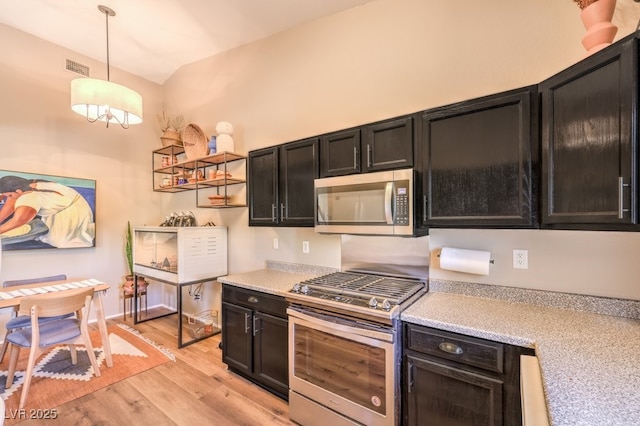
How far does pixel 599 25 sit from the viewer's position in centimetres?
135

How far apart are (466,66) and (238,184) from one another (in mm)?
2579

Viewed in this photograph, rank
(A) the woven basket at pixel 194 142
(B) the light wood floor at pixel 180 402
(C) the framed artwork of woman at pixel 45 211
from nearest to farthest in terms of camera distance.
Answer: (B) the light wood floor at pixel 180 402 → (C) the framed artwork of woman at pixel 45 211 → (A) the woven basket at pixel 194 142

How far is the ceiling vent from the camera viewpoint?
369 cm

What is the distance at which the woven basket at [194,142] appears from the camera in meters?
3.65

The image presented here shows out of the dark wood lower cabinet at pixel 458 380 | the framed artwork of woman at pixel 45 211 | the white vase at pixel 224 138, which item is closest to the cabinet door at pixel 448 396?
the dark wood lower cabinet at pixel 458 380

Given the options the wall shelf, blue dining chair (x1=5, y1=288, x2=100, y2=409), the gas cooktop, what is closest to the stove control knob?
the gas cooktop

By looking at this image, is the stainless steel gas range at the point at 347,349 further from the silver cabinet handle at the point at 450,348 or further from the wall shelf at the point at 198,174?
the wall shelf at the point at 198,174

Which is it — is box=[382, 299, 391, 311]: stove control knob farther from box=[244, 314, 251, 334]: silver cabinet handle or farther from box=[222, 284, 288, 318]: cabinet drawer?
box=[244, 314, 251, 334]: silver cabinet handle

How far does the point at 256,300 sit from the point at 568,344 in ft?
6.51

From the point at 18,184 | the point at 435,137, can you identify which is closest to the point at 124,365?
the point at 18,184

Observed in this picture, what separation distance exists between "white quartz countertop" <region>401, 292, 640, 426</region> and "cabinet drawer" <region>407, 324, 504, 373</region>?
0.04 meters

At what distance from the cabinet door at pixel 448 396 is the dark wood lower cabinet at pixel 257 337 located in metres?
0.99

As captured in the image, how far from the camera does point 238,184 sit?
349 centimetres

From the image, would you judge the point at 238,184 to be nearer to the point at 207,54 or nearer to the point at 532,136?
the point at 207,54
